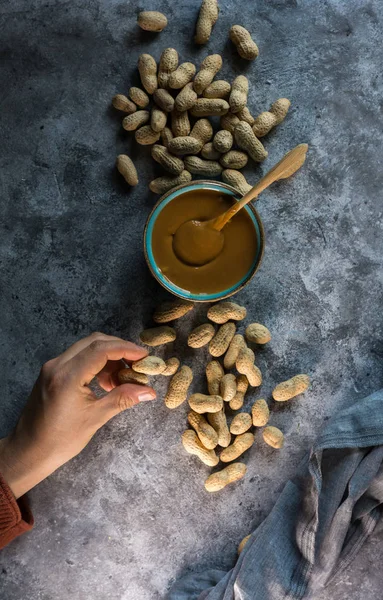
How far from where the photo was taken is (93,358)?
1393 mm

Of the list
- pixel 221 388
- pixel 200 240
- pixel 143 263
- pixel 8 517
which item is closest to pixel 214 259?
pixel 200 240

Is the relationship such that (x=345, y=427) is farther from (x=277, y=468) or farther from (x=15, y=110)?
(x=15, y=110)

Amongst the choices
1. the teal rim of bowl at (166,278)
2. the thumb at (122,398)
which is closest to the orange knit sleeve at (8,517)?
the thumb at (122,398)

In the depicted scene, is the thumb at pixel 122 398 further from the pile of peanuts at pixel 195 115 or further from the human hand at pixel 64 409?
the pile of peanuts at pixel 195 115

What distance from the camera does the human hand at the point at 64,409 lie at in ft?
4.58

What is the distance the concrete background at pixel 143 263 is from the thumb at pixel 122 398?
0.13 m

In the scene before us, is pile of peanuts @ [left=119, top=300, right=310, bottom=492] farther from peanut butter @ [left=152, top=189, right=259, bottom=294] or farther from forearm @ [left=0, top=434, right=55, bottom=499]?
forearm @ [left=0, top=434, right=55, bottom=499]

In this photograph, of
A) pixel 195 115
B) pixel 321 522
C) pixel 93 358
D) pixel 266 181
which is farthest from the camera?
pixel 195 115

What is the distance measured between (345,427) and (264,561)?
0.38 metres

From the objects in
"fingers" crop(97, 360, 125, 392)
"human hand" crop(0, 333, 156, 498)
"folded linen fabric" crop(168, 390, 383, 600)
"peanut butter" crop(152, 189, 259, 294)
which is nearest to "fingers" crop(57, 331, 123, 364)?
"human hand" crop(0, 333, 156, 498)

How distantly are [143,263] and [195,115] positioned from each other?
41cm

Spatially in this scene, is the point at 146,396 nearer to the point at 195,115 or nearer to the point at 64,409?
the point at 64,409

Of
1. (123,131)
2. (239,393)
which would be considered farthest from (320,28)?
(239,393)

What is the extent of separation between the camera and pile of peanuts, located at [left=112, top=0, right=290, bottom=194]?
1.57 m
